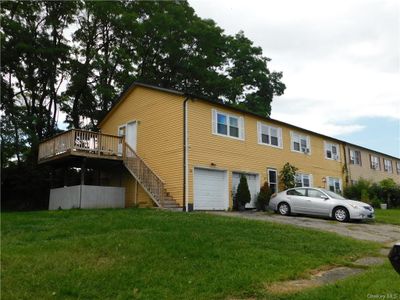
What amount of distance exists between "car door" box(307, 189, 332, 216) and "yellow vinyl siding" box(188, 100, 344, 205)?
4.11 meters

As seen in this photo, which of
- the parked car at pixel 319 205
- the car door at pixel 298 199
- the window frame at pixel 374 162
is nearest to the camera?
the parked car at pixel 319 205

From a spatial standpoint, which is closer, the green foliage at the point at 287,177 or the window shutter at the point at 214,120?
the window shutter at the point at 214,120

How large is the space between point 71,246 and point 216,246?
10.1 feet

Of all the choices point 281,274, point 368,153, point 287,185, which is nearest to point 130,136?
point 287,185

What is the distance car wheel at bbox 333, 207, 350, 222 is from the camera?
1658 cm

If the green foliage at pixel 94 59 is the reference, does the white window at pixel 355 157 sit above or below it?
below

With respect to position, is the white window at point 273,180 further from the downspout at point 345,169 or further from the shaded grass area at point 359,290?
the shaded grass area at point 359,290

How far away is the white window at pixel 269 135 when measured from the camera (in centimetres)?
2247

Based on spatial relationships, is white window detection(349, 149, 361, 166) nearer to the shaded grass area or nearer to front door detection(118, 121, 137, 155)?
front door detection(118, 121, 137, 155)

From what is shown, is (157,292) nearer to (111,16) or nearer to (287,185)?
(287,185)

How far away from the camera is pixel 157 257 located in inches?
308

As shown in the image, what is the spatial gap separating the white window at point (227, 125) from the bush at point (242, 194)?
7.82ft

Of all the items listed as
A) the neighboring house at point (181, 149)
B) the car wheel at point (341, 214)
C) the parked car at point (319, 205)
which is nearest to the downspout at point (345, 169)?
the neighboring house at point (181, 149)

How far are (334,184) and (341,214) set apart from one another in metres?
12.5
